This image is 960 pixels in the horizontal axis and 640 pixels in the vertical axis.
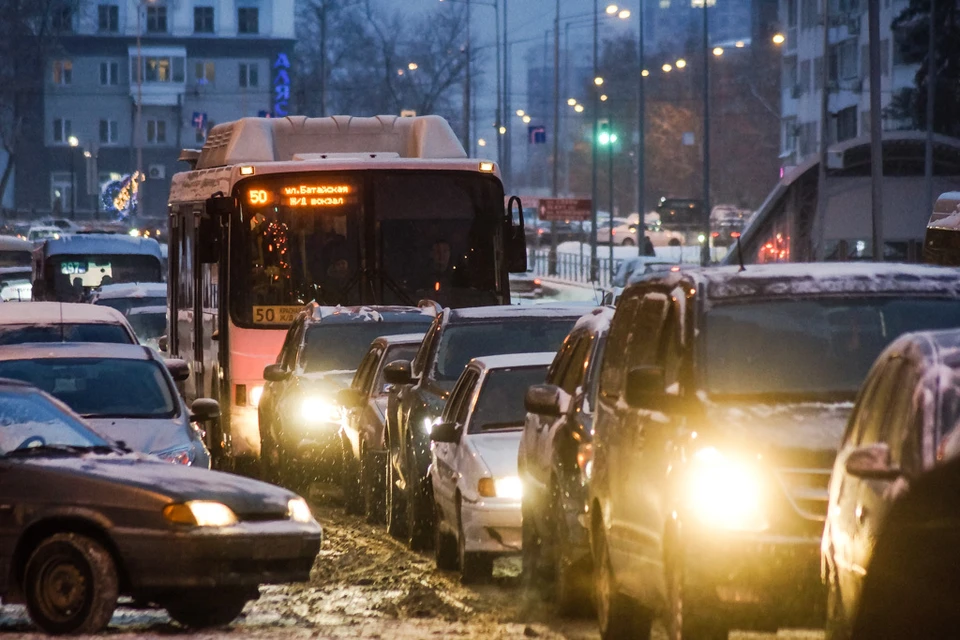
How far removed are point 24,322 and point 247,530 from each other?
800 centimetres

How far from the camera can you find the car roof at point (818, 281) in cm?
848

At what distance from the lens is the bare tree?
108575 millimetres

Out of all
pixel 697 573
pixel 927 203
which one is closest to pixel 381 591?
pixel 697 573

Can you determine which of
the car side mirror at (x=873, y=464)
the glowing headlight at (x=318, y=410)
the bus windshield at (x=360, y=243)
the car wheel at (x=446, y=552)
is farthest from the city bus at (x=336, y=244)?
the car side mirror at (x=873, y=464)

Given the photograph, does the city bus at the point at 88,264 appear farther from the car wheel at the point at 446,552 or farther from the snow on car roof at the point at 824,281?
the snow on car roof at the point at 824,281

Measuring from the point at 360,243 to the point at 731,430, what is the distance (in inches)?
508

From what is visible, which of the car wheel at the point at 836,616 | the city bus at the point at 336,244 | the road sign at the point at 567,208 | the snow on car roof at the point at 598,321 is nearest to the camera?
the car wheel at the point at 836,616

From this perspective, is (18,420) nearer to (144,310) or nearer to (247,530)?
(247,530)

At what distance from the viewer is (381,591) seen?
11516 millimetres

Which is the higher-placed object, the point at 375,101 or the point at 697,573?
the point at 375,101

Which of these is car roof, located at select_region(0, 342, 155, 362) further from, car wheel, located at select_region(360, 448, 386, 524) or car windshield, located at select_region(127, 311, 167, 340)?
car windshield, located at select_region(127, 311, 167, 340)

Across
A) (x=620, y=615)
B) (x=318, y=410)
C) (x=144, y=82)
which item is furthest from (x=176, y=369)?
(x=144, y=82)

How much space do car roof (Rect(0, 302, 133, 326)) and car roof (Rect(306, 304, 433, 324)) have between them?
6.07ft

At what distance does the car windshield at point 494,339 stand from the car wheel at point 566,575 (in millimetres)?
4654
